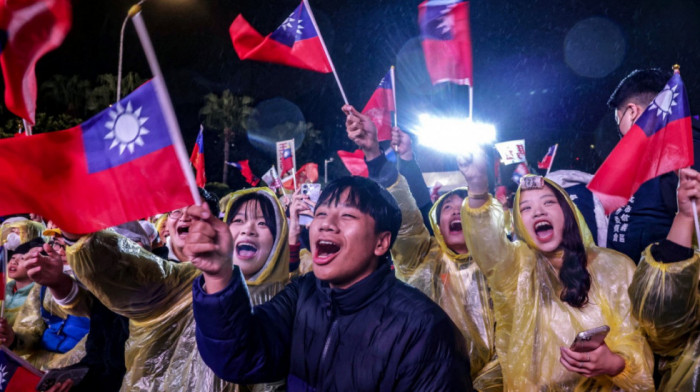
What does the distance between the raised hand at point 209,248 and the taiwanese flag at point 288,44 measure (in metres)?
2.22

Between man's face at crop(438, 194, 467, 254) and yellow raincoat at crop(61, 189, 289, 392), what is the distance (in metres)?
1.28

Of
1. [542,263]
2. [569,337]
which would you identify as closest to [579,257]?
[542,263]

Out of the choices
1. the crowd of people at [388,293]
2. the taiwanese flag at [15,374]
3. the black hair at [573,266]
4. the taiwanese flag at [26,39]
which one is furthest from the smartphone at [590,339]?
the taiwanese flag at [15,374]

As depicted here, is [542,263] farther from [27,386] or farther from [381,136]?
[27,386]

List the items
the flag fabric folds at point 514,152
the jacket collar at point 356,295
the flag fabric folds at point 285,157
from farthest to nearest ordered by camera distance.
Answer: the flag fabric folds at point 514,152, the flag fabric folds at point 285,157, the jacket collar at point 356,295

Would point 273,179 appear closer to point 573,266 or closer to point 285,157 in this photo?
point 285,157

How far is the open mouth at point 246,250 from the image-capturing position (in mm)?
3176

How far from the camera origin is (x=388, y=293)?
83.3 inches

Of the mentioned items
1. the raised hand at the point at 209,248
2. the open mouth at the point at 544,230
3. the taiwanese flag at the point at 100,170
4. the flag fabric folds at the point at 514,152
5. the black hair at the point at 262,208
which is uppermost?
the taiwanese flag at the point at 100,170

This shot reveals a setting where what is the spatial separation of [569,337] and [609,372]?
38 centimetres

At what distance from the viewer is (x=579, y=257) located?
112 inches

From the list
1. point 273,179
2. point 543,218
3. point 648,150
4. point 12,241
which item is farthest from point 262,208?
point 273,179

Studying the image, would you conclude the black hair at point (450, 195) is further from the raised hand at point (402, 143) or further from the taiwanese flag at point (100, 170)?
the taiwanese flag at point (100, 170)

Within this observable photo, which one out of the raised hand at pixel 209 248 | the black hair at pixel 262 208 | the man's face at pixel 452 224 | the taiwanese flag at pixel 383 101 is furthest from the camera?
the taiwanese flag at pixel 383 101
